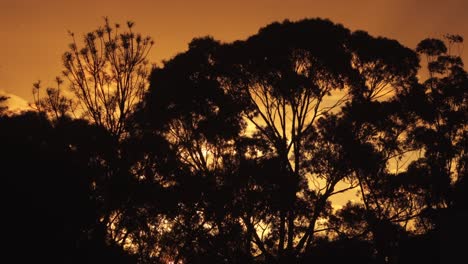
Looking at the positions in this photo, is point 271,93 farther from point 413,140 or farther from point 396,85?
point 413,140

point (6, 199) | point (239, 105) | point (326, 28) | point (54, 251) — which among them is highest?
point (326, 28)

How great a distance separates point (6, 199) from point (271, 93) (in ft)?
43.7

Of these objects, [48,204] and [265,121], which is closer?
[48,204]

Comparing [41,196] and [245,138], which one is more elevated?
[245,138]

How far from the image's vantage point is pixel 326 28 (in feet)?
68.4

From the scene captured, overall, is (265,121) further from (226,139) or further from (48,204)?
(48,204)

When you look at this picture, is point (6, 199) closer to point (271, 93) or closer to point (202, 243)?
point (202, 243)

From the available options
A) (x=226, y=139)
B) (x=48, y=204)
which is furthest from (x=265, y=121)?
(x=48, y=204)

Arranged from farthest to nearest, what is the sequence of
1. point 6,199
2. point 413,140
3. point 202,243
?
1. point 413,140
2. point 202,243
3. point 6,199

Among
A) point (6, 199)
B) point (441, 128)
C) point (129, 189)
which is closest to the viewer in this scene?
point (6, 199)

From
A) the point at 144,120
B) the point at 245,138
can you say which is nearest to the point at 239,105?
the point at 245,138

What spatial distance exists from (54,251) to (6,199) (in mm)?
2428

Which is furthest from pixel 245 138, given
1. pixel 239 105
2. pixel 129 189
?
pixel 129 189

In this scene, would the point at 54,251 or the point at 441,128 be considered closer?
the point at 54,251
